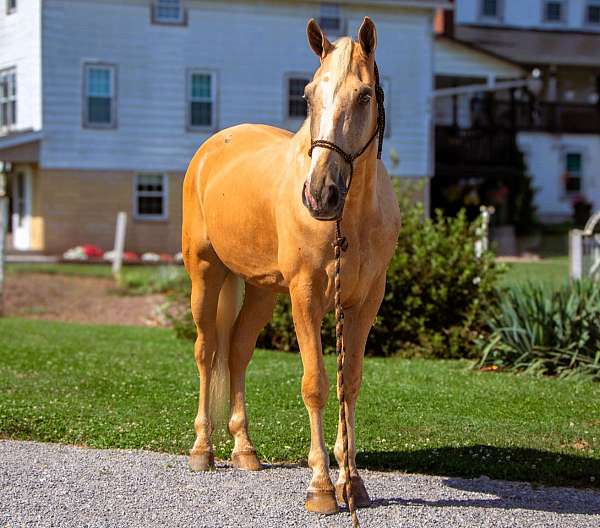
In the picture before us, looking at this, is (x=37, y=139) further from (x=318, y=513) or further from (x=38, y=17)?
(x=318, y=513)

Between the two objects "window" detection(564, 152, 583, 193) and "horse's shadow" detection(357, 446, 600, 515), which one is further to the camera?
"window" detection(564, 152, 583, 193)

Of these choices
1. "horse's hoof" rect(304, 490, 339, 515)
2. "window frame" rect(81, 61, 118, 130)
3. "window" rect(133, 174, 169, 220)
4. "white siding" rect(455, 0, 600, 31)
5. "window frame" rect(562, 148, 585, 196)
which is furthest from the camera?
"white siding" rect(455, 0, 600, 31)

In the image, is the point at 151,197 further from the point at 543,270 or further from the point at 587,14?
the point at 587,14

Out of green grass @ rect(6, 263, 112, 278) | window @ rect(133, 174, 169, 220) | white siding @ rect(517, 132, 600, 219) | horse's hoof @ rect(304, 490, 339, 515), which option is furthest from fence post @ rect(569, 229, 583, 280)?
white siding @ rect(517, 132, 600, 219)

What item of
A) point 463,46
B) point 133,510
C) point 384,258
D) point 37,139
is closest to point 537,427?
point 384,258

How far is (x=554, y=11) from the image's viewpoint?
146ft

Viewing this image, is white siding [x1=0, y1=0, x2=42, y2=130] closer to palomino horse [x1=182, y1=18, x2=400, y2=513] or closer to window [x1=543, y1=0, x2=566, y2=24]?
window [x1=543, y1=0, x2=566, y2=24]

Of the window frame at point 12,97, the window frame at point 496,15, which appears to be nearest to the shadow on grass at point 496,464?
the window frame at point 12,97

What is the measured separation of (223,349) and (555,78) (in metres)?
38.9

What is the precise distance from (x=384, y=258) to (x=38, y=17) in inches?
1070

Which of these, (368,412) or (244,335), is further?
(368,412)

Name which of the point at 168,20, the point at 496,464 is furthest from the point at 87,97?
the point at 496,464

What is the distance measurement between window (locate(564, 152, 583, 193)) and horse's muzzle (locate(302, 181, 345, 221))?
3775cm

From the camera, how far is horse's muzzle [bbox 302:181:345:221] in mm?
4965
